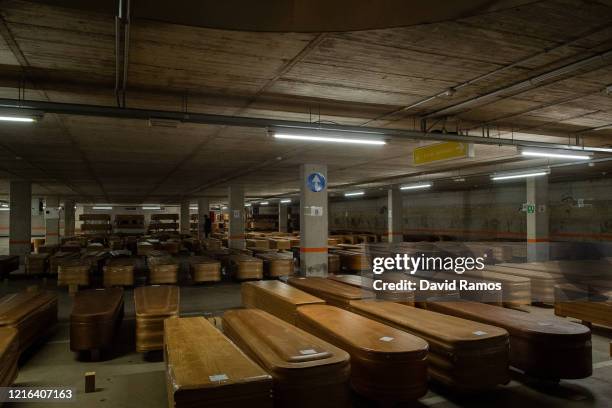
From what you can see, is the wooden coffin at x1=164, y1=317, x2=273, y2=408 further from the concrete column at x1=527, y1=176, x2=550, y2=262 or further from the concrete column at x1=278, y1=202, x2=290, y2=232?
the concrete column at x1=278, y1=202, x2=290, y2=232

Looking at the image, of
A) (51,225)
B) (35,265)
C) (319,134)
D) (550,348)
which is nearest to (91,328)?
(319,134)

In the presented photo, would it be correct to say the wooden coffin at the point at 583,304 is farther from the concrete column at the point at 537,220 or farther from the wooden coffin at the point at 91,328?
the wooden coffin at the point at 91,328

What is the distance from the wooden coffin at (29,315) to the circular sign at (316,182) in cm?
828

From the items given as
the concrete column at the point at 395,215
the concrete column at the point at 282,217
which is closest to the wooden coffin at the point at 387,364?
the concrete column at the point at 395,215

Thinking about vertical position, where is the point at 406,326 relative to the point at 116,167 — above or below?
below

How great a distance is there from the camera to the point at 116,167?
1537 centimetres

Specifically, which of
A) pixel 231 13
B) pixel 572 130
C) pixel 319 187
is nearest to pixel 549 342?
pixel 231 13

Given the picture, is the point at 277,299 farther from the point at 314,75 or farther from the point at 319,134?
the point at 314,75

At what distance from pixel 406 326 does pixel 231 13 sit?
170 inches

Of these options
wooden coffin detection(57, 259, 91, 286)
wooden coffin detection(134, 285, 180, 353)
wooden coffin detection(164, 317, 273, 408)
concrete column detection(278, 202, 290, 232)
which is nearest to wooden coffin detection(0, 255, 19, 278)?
wooden coffin detection(57, 259, 91, 286)

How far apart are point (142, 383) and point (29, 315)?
2.63 m

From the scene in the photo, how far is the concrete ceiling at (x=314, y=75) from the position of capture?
4.54 metres

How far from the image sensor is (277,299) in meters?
7.28

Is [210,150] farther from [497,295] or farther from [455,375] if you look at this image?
[455,375]
